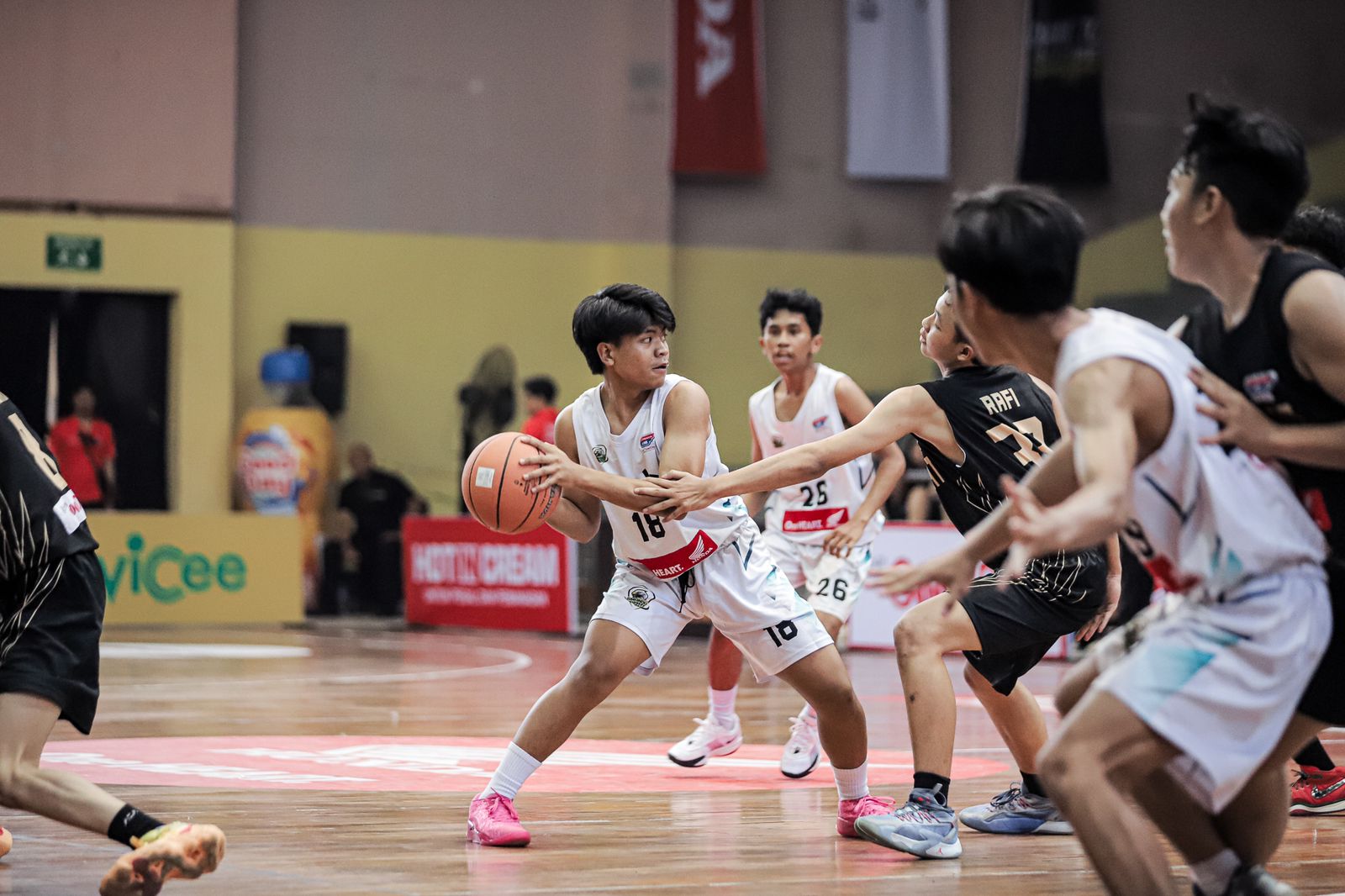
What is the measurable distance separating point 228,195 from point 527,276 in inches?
135

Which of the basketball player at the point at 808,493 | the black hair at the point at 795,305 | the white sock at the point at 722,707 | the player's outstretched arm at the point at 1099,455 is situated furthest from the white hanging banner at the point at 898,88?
the player's outstretched arm at the point at 1099,455

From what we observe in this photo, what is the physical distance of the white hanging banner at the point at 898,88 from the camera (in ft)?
63.9

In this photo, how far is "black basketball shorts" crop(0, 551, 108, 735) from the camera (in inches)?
152

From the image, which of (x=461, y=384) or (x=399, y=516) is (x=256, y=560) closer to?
(x=399, y=516)

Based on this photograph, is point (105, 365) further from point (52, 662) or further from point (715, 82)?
point (52, 662)

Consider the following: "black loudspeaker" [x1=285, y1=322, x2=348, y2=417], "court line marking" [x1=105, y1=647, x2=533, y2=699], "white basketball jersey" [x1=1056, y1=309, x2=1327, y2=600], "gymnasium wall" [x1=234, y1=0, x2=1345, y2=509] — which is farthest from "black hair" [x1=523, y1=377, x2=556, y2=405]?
"white basketball jersey" [x1=1056, y1=309, x2=1327, y2=600]

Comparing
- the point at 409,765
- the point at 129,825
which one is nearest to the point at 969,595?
the point at 129,825

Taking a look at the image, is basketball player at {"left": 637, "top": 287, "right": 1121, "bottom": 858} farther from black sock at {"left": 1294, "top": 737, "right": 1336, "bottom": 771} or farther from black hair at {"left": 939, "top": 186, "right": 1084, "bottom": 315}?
black hair at {"left": 939, "top": 186, "right": 1084, "bottom": 315}

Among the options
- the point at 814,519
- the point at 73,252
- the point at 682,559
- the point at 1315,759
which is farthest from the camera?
the point at 73,252

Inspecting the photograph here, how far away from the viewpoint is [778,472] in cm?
462

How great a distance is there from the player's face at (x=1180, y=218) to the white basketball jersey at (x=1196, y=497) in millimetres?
304

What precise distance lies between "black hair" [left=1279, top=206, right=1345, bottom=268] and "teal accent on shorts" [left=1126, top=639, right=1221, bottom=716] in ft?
7.03

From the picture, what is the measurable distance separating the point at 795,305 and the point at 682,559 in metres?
2.89

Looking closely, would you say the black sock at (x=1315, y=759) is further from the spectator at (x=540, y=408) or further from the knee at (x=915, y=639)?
the spectator at (x=540, y=408)
